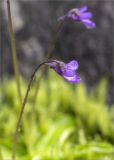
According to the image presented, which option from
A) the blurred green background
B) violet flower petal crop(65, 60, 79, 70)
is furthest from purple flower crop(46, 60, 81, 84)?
the blurred green background

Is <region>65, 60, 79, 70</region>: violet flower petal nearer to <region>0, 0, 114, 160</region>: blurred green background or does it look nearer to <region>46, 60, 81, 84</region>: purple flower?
<region>46, 60, 81, 84</region>: purple flower

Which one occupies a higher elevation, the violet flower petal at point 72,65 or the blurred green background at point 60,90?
the violet flower petal at point 72,65

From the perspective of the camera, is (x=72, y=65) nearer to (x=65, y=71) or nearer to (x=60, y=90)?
(x=65, y=71)

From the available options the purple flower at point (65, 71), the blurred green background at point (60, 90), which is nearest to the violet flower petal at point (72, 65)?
the purple flower at point (65, 71)

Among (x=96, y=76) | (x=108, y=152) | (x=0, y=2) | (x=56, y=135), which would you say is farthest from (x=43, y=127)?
(x=0, y=2)

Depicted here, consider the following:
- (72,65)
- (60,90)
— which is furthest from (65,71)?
(60,90)

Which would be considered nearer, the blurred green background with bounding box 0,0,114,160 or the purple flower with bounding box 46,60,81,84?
the purple flower with bounding box 46,60,81,84

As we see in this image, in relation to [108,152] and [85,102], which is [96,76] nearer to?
[85,102]

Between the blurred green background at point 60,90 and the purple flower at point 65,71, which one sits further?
the blurred green background at point 60,90

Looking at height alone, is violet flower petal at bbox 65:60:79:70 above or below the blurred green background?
above

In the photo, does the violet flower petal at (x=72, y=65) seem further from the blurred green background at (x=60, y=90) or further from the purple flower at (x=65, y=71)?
the blurred green background at (x=60, y=90)
